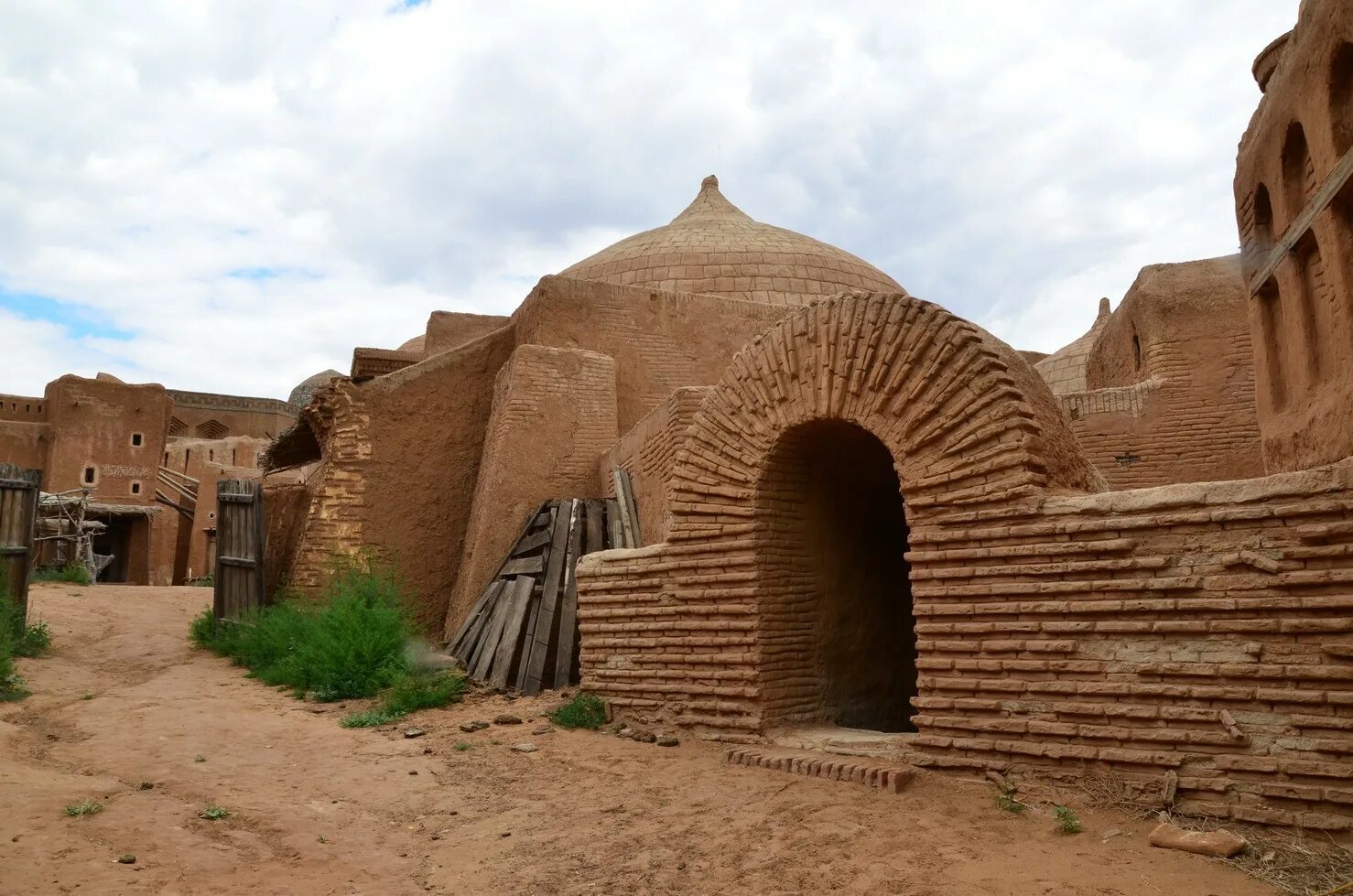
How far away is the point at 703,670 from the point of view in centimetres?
593

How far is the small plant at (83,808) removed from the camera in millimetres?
4031

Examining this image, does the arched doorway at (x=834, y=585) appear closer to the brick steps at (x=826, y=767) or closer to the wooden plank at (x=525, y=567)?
the brick steps at (x=826, y=767)

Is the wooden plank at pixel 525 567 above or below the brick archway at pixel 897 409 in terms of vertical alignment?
below

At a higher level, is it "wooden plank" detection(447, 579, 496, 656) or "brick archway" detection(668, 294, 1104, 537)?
"brick archway" detection(668, 294, 1104, 537)

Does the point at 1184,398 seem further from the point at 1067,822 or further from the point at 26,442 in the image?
the point at 26,442

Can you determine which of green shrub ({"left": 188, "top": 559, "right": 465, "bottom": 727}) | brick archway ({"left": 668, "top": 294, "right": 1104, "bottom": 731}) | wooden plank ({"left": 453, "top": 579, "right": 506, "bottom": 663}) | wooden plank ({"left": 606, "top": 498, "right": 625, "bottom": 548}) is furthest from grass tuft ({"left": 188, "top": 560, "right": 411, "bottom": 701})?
brick archway ({"left": 668, "top": 294, "right": 1104, "bottom": 731})

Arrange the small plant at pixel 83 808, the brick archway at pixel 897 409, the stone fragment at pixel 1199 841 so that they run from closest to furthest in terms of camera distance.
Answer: the stone fragment at pixel 1199 841, the small plant at pixel 83 808, the brick archway at pixel 897 409

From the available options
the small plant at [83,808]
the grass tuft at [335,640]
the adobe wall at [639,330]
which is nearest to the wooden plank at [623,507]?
the adobe wall at [639,330]

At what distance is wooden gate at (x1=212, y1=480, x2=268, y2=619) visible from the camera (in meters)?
10.5

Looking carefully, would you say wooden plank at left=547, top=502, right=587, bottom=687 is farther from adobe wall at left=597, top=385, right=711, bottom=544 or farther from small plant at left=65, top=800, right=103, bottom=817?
small plant at left=65, top=800, right=103, bottom=817

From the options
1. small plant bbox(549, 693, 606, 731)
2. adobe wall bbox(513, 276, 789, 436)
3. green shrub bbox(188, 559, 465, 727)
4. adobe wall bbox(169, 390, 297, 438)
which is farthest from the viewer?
adobe wall bbox(169, 390, 297, 438)

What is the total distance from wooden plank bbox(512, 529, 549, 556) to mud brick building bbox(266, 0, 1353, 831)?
0.32 m

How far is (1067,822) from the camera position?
3912mm

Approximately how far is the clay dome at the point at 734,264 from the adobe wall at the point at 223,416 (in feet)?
90.0
